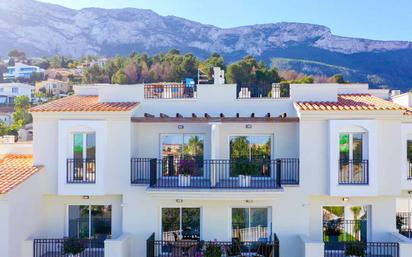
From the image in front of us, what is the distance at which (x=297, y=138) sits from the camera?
61.6 ft

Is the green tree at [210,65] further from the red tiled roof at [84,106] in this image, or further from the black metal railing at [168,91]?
the red tiled roof at [84,106]

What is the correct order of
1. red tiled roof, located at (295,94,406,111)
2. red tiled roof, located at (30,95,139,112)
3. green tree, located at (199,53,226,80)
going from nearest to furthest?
red tiled roof, located at (295,94,406,111) → red tiled roof, located at (30,95,139,112) → green tree, located at (199,53,226,80)

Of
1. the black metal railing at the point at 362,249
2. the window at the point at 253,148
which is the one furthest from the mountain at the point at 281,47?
the black metal railing at the point at 362,249

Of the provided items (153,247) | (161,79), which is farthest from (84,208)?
(161,79)

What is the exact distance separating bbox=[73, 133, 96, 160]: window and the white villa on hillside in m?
0.04

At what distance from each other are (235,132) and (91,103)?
6860 millimetres

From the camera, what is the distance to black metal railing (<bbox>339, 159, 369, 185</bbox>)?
58.0 feet

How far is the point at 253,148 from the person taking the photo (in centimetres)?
1938

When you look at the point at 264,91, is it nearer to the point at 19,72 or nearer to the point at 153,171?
the point at 153,171

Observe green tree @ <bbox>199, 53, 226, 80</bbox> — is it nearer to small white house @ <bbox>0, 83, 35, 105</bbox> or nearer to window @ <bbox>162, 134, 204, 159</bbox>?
window @ <bbox>162, 134, 204, 159</bbox>

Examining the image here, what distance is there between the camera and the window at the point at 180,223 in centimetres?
1880

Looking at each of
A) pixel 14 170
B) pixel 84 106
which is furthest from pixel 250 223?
pixel 14 170

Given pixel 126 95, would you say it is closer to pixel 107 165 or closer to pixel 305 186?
pixel 107 165

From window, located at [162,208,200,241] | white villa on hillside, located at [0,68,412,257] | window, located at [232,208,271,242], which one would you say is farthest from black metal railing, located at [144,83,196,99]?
window, located at [232,208,271,242]
